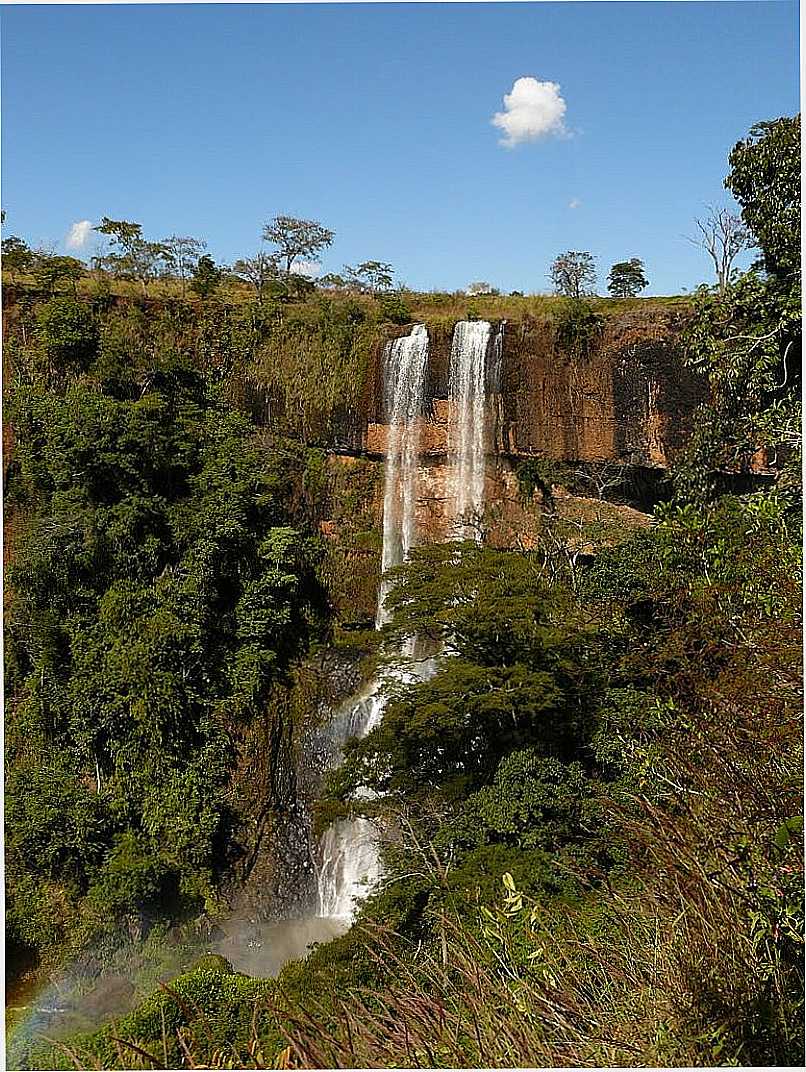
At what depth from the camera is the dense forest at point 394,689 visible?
2.02 meters

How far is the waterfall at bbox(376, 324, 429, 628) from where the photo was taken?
11.8 meters

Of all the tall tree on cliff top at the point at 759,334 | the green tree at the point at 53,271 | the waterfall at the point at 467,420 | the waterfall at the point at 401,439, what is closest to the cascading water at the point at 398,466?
the waterfall at the point at 401,439

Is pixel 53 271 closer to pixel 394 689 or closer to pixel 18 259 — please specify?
pixel 18 259

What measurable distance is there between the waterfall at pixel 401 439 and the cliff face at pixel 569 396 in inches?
7.0

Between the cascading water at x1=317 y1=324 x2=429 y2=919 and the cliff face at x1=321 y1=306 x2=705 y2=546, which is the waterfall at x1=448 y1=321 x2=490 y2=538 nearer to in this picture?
the cliff face at x1=321 y1=306 x2=705 y2=546

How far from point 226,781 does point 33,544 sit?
345 cm

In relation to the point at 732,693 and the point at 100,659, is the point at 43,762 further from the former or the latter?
the point at 732,693

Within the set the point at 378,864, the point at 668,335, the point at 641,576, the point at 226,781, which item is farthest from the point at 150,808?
the point at 668,335

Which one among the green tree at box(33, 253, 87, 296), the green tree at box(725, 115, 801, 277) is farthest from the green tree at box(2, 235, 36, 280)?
the green tree at box(725, 115, 801, 277)

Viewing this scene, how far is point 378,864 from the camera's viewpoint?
916cm

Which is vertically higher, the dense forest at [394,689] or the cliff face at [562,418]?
the cliff face at [562,418]

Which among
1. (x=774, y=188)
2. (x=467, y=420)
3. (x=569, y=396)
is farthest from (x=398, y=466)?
(x=774, y=188)

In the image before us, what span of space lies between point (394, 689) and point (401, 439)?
4.84 m

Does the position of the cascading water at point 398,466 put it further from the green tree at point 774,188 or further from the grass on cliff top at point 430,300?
the green tree at point 774,188
